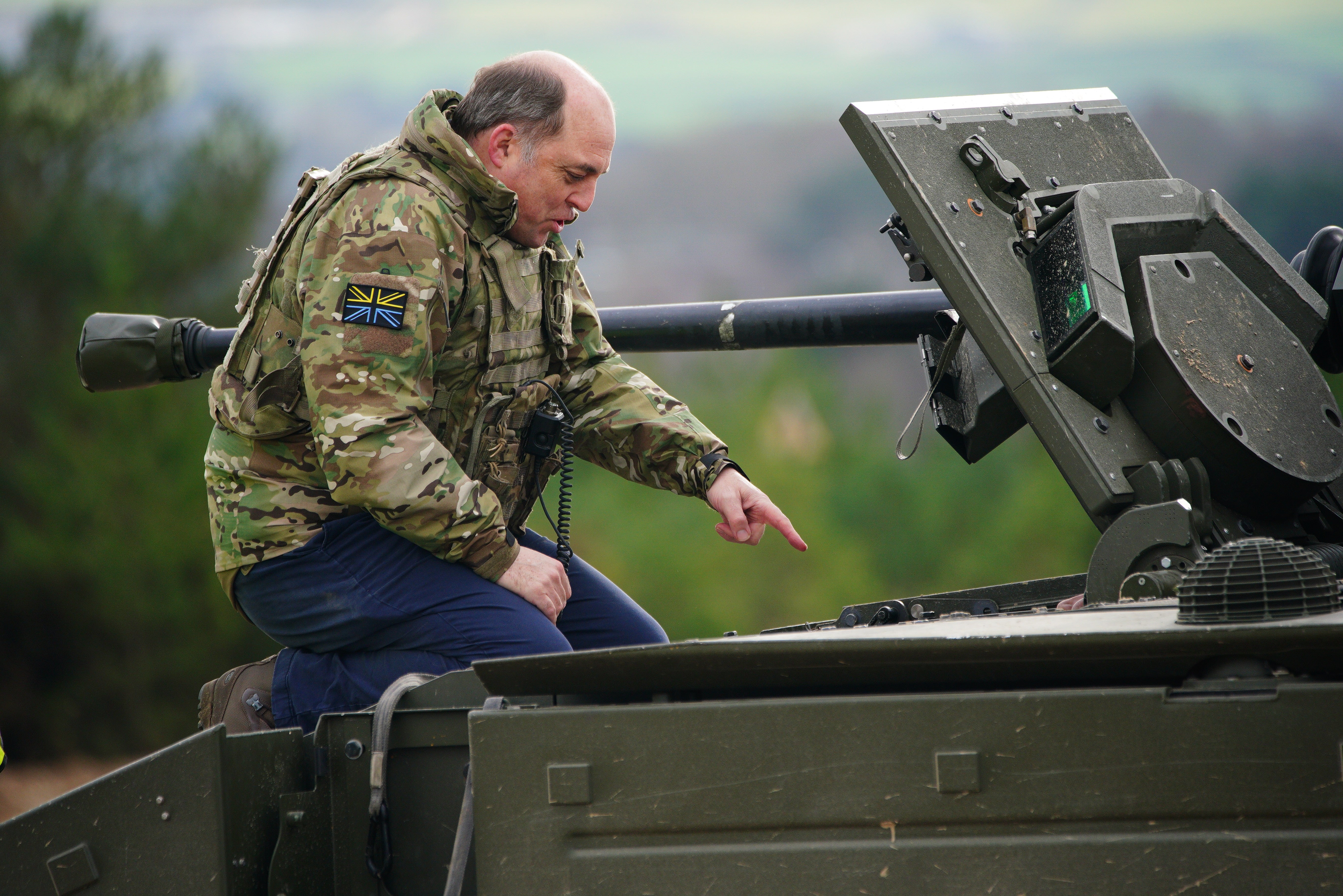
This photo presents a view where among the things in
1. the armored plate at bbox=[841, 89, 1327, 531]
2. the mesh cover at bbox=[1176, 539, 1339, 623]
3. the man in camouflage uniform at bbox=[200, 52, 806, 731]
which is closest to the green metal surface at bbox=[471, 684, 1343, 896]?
the mesh cover at bbox=[1176, 539, 1339, 623]

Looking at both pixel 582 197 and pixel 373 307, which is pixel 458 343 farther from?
pixel 582 197

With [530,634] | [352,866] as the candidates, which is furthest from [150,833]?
[530,634]

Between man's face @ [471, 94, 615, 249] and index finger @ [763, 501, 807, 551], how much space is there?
0.72m

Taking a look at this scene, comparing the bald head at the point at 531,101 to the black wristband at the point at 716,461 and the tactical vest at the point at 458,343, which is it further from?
the black wristband at the point at 716,461

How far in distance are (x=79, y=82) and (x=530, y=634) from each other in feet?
55.7

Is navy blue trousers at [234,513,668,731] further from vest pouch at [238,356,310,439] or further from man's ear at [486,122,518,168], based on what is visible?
man's ear at [486,122,518,168]

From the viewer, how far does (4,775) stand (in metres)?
15.2

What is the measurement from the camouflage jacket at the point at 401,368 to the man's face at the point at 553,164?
85 millimetres

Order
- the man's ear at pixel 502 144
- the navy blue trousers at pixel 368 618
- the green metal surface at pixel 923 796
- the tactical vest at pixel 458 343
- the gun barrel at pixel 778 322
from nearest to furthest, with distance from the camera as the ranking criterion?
Answer: the green metal surface at pixel 923 796 < the navy blue trousers at pixel 368 618 < the tactical vest at pixel 458 343 < the man's ear at pixel 502 144 < the gun barrel at pixel 778 322

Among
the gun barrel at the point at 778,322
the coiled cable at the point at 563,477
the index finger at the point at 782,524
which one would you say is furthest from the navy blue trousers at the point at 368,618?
the gun barrel at the point at 778,322

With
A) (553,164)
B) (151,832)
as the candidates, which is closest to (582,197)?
(553,164)

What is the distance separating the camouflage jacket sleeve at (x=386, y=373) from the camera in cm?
248

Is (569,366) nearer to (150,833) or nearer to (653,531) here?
(150,833)

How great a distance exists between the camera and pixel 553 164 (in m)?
2.85
